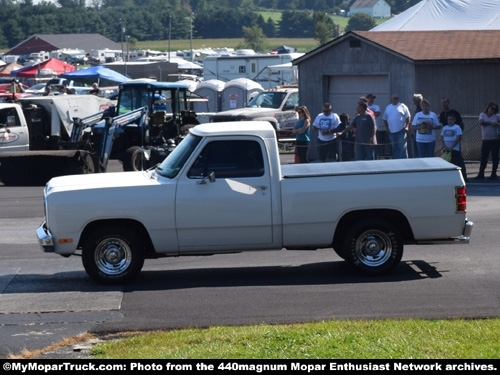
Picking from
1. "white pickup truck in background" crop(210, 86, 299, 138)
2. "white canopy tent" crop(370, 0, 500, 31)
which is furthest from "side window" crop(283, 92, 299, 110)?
"white canopy tent" crop(370, 0, 500, 31)

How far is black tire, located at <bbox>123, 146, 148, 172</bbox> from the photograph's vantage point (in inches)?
884

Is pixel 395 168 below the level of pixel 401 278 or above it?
above

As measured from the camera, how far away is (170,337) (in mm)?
8289

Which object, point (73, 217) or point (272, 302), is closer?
point (272, 302)

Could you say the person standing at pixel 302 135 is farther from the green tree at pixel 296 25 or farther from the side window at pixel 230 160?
the green tree at pixel 296 25

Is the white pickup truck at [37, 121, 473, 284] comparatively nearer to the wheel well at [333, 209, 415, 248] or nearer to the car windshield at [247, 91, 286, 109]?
the wheel well at [333, 209, 415, 248]

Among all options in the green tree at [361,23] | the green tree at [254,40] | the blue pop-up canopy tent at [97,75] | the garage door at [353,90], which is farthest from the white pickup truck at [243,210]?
the green tree at [361,23]

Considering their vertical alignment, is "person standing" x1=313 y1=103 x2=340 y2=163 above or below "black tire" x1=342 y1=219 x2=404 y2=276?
above

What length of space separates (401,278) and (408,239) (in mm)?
488

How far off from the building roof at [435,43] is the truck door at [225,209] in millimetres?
14211

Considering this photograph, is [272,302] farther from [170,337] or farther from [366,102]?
[366,102]

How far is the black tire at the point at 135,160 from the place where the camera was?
73.7 ft

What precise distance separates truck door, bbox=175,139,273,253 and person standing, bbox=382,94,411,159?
428 inches

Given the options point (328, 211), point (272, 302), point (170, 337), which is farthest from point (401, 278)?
point (170, 337)
